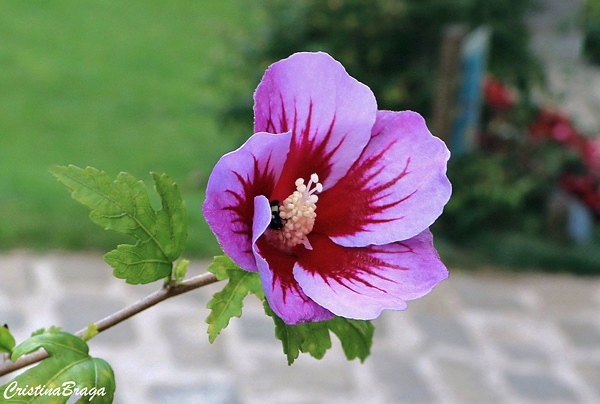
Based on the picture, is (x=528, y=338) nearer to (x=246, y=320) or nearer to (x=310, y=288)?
(x=246, y=320)

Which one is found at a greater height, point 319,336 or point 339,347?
point 319,336

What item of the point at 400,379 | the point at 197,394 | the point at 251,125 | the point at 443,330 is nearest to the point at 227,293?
the point at 197,394

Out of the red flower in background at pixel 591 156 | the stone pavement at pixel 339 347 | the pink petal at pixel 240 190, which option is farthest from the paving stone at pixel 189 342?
the pink petal at pixel 240 190

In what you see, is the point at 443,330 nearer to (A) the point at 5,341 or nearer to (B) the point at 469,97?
(B) the point at 469,97

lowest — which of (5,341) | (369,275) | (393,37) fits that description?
(393,37)

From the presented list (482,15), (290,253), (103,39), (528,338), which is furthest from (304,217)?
(103,39)
